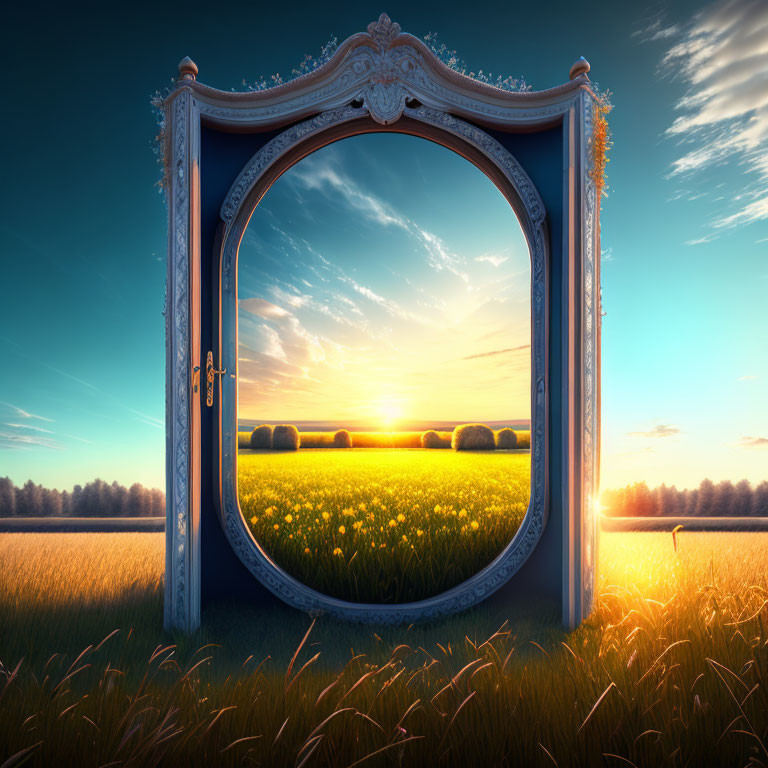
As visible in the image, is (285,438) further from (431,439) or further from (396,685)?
(396,685)

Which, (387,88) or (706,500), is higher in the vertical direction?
(387,88)

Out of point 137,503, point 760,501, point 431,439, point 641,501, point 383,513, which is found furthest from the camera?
point 137,503

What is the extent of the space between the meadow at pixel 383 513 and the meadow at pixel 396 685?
24cm

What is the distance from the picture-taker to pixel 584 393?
238cm

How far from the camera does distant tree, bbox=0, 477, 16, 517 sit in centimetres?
428

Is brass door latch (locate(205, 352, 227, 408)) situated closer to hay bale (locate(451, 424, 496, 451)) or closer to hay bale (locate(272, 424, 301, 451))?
hay bale (locate(272, 424, 301, 451))

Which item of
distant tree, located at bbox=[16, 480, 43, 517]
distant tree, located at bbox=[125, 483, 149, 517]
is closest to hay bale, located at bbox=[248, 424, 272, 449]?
distant tree, located at bbox=[125, 483, 149, 517]

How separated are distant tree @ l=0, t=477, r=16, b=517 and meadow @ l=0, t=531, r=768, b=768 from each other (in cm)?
198

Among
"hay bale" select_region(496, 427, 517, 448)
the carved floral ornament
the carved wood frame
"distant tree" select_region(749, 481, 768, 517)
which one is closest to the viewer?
the carved wood frame

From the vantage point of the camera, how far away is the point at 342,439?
8.68ft

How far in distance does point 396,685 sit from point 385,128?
263 cm

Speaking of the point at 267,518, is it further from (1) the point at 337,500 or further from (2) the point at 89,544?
(2) the point at 89,544

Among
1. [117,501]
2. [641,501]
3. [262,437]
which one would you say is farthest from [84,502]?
[641,501]

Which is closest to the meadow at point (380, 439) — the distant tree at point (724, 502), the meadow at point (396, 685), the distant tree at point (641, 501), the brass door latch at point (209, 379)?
the brass door latch at point (209, 379)
